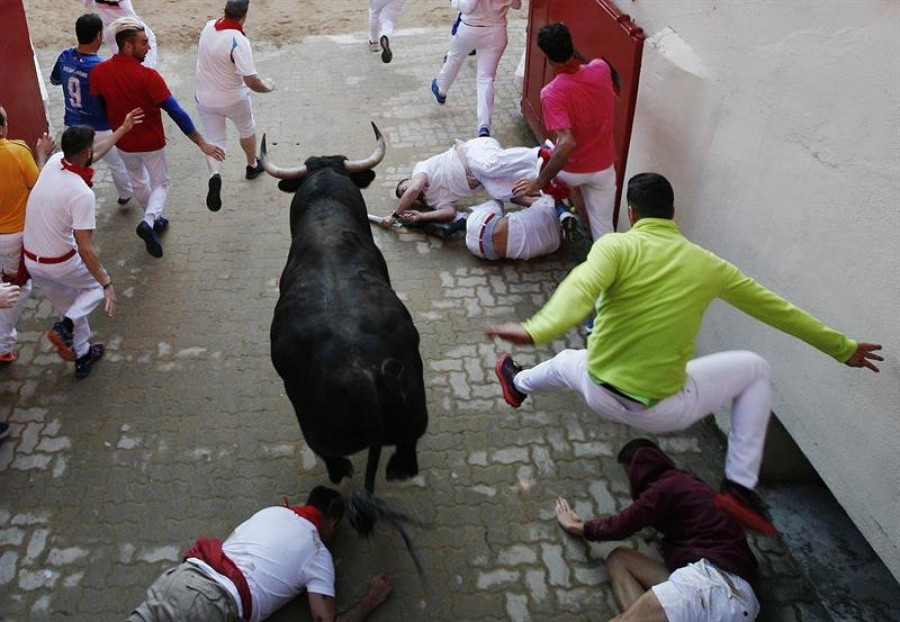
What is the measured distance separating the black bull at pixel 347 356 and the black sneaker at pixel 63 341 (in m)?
1.77

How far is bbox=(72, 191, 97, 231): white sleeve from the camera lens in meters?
5.25

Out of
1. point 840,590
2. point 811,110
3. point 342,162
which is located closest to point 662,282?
point 811,110

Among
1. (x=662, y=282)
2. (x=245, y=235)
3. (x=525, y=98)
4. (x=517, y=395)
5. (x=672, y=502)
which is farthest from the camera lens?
(x=525, y=98)

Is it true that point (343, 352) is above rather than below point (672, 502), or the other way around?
above

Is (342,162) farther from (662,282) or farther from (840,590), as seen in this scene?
(840,590)

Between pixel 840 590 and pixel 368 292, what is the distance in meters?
3.08

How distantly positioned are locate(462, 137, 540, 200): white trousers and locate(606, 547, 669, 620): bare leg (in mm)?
3410

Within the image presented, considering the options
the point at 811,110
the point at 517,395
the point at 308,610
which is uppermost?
the point at 811,110

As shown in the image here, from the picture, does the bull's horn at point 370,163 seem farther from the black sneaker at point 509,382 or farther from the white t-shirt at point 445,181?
the black sneaker at point 509,382

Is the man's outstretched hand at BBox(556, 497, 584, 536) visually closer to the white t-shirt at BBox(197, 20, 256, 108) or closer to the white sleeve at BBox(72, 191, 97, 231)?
the white sleeve at BBox(72, 191, 97, 231)

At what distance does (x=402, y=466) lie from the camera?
4496 millimetres

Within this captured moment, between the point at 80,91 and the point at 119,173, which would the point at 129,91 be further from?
the point at 119,173

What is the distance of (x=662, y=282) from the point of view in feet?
12.2

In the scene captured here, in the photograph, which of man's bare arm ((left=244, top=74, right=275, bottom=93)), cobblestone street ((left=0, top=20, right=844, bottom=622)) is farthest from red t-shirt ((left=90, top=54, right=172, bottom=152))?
cobblestone street ((left=0, top=20, right=844, bottom=622))
